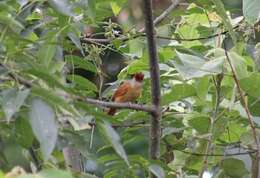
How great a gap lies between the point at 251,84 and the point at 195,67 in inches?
7.5

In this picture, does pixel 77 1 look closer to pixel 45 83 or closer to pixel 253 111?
pixel 45 83

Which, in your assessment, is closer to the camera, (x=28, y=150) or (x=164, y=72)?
(x=28, y=150)

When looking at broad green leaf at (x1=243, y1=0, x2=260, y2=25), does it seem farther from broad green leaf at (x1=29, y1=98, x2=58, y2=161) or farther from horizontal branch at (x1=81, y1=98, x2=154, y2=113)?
broad green leaf at (x1=29, y1=98, x2=58, y2=161)

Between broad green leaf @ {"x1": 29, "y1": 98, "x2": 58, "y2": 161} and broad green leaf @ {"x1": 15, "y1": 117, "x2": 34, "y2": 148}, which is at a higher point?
broad green leaf @ {"x1": 29, "y1": 98, "x2": 58, "y2": 161}

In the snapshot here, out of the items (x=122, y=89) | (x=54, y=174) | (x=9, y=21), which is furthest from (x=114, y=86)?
(x=54, y=174)

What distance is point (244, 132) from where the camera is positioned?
191cm

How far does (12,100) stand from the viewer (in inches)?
44.7

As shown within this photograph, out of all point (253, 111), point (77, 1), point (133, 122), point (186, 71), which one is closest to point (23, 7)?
point (77, 1)

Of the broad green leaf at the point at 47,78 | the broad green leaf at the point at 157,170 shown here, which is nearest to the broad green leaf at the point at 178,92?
the broad green leaf at the point at 157,170

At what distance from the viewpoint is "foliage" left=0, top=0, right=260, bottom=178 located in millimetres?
1172

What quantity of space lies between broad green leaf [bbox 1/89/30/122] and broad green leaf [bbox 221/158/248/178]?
1010 mm

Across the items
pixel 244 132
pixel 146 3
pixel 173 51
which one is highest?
pixel 146 3

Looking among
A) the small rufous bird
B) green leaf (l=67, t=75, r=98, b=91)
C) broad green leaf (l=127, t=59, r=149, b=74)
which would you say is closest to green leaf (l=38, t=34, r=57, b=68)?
green leaf (l=67, t=75, r=98, b=91)

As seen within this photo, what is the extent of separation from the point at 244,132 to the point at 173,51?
0.35 meters
